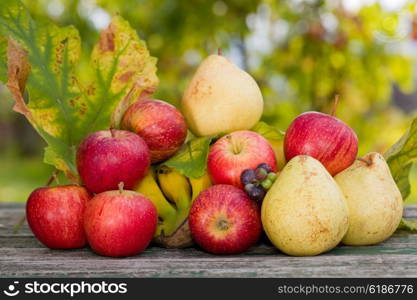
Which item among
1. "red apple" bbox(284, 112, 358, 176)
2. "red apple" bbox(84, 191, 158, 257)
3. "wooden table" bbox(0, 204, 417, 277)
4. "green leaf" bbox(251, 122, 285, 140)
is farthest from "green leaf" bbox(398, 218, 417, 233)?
"red apple" bbox(84, 191, 158, 257)

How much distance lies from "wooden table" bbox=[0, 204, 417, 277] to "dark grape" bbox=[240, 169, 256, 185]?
14 centimetres

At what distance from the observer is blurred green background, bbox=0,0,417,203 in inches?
114

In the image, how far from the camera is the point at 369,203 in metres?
1.27

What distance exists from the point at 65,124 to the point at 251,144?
423 millimetres

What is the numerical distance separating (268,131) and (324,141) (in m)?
0.20

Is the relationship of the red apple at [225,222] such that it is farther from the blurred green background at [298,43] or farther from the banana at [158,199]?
the blurred green background at [298,43]

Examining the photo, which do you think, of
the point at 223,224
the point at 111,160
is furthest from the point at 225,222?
the point at 111,160

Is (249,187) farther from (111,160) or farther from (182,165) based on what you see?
(111,160)

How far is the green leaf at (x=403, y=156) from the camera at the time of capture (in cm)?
145

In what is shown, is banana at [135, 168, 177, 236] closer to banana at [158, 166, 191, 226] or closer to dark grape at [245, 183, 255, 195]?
banana at [158, 166, 191, 226]

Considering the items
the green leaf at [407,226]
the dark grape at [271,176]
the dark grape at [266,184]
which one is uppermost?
the dark grape at [271,176]

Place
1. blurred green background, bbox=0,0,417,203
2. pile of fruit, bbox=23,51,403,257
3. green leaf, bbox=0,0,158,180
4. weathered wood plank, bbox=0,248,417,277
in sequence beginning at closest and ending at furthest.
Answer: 1. weathered wood plank, bbox=0,248,417,277
2. pile of fruit, bbox=23,51,403,257
3. green leaf, bbox=0,0,158,180
4. blurred green background, bbox=0,0,417,203

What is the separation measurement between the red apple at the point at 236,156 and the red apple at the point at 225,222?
0.22 ft

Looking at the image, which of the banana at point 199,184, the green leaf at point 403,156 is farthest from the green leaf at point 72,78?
the green leaf at point 403,156
